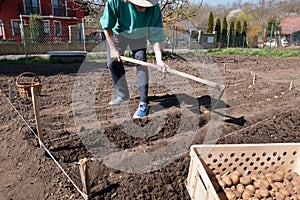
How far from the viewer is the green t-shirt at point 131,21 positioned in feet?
9.76

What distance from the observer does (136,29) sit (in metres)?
3.11

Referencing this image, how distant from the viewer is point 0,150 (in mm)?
2377

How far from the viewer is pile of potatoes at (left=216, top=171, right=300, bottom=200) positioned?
1823mm

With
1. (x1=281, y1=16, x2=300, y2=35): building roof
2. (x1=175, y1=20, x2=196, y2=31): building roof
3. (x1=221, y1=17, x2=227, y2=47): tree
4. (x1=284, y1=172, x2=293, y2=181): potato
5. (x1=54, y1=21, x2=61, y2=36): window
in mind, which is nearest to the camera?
(x1=284, y1=172, x2=293, y2=181): potato

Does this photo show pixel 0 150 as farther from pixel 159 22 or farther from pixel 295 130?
pixel 295 130

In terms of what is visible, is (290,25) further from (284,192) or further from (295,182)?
(284,192)

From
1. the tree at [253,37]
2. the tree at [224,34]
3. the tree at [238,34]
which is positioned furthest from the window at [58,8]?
the tree at [253,37]

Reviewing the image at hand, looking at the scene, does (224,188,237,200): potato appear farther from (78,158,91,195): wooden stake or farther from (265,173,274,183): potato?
(78,158,91,195): wooden stake

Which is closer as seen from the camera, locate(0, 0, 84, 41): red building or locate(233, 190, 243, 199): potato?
locate(233, 190, 243, 199): potato

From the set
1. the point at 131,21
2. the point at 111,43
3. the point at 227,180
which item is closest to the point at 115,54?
the point at 111,43

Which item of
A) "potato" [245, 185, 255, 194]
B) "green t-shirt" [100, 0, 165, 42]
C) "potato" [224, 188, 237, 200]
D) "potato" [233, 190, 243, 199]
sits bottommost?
"potato" [233, 190, 243, 199]

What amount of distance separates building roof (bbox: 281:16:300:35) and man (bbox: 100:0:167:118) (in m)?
33.8

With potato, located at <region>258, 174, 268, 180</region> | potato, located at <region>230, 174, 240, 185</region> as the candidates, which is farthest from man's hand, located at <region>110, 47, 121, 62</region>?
potato, located at <region>258, 174, 268, 180</region>

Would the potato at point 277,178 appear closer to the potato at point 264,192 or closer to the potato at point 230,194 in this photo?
the potato at point 264,192
